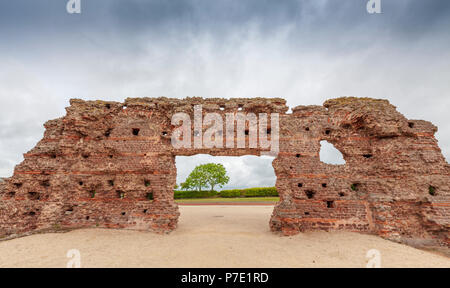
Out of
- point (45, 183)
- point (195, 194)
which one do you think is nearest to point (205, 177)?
point (195, 194)

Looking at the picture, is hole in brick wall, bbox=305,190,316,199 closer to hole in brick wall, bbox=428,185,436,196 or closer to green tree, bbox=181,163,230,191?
hole in brick wall, bbox=428,185,436,196

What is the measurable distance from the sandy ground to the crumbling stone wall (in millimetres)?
676

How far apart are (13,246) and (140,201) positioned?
4466 mm

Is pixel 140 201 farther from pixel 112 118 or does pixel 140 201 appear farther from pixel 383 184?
pixel 383 184

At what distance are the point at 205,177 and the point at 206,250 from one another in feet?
97.4

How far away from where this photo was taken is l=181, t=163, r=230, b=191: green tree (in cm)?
3534

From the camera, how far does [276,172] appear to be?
901cm

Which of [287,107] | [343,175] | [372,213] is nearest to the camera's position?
[372,213]

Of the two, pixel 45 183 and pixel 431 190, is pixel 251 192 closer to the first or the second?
pixel 431 190

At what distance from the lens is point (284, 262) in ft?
18.7

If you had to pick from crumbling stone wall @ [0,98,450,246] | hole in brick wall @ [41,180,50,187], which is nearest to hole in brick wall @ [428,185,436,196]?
crumbling stone wall @ [0,98,450,246]

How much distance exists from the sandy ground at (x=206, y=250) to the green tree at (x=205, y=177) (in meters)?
27.3

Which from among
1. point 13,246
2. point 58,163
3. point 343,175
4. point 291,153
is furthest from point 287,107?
point 13,246
